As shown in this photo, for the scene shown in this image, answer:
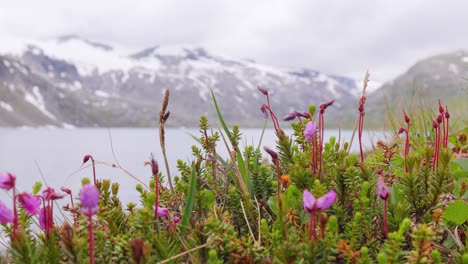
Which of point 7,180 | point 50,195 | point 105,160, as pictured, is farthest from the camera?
point 105,160

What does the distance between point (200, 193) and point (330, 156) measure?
2.71 ft

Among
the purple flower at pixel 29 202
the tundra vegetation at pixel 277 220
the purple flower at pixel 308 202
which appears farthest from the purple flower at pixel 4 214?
the purple flower at pixel 308 202

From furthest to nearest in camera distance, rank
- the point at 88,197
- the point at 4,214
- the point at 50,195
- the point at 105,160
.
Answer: the point at 105,160 < the point at 50,195 < the point at 4,214 < the point at 88,197

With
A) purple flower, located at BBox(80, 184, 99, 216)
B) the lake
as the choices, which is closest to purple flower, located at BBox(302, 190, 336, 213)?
purple flower, located at BBox(80, 184, 99, 216)

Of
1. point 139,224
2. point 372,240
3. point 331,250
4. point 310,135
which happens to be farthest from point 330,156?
point 139,224

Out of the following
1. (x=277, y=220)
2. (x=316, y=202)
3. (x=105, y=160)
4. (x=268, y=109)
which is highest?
(x=268, y=109)

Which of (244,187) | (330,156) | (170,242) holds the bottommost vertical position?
(170,242)

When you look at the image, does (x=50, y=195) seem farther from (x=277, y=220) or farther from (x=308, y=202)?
(x=308, y=202)

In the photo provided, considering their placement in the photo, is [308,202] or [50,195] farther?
[50,195]

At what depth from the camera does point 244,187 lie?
2.28 metres

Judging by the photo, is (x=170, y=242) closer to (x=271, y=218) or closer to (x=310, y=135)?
(x=271, y=218)

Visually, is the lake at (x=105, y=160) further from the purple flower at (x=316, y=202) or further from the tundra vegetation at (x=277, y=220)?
the purple flower at (x=316, y=202)

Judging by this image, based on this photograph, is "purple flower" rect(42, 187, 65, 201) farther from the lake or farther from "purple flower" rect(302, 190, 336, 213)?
"purple flower" rect(302, 190, 336, 213)

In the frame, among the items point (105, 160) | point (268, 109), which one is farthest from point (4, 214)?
point (105, 160)
